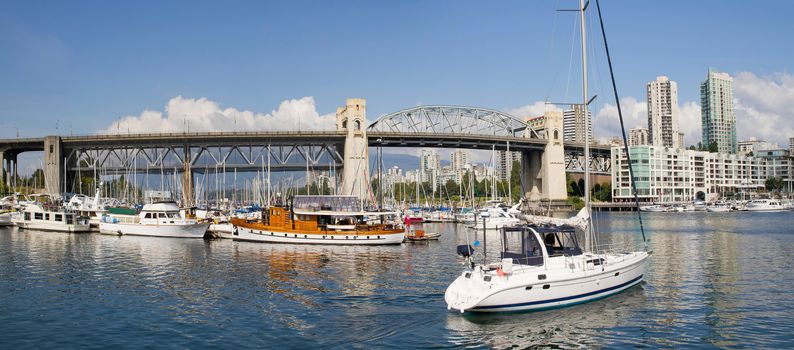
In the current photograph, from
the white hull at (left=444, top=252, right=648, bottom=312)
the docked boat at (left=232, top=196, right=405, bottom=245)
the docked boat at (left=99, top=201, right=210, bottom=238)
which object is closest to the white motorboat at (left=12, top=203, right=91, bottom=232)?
the docked boat at (left=99, top=201, right=210, bottom=238)

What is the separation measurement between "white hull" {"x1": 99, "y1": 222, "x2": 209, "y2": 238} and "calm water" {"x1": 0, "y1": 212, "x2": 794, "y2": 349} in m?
19.8

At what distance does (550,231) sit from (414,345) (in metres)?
8.21

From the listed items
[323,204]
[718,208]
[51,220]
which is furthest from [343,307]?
[718,208]

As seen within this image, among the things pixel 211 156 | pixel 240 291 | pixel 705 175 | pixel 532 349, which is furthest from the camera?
pixel 705 175

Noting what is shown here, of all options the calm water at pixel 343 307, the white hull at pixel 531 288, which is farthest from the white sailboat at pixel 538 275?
the calm water at pixel 343 307

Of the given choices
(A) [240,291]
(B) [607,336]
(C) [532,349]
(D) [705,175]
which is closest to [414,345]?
(C) [532,349]

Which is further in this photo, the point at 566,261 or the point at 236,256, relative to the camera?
the point at 236,256

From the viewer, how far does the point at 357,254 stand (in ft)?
157

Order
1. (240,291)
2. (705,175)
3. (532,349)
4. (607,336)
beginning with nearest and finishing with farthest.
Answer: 1. (532,349)
2. (607,336)
3. (240,291)
4. (705,175)

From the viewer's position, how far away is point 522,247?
24.5m

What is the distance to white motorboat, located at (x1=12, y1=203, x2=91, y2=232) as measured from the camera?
75375 mm

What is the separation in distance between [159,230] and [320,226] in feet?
68.1

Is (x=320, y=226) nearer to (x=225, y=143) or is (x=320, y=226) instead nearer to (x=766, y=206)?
(x=225, y=143)

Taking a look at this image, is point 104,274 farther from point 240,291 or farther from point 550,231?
point 550,231
